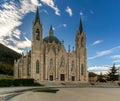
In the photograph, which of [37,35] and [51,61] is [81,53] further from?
[37,35]

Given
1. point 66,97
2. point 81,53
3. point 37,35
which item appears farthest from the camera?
point 81,53

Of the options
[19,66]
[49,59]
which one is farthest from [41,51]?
[19,66]

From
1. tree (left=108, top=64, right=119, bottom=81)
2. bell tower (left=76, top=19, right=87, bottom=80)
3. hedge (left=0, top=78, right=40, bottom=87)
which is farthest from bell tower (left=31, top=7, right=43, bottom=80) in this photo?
tree (left=108, top=64, right=119, bottom=81)

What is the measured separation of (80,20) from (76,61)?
15.9 meters

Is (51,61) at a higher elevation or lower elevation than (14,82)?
higher

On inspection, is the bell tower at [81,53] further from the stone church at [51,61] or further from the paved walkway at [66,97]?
the paved walkway at [66,97]

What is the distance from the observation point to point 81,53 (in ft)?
275

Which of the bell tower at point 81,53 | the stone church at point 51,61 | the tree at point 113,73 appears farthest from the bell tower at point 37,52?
the tree at point 113,73

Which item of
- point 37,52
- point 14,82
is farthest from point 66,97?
point 37,52

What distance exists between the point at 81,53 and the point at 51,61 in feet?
42.1

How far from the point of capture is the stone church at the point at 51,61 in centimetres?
→ 7294

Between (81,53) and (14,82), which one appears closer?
(14,82)

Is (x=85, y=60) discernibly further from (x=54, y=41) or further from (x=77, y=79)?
(x=54, y=41)

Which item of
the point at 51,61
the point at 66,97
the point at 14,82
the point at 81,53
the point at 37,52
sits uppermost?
the point at 81,53
